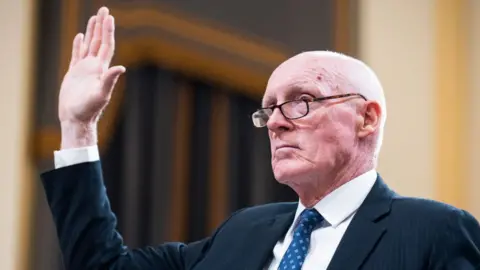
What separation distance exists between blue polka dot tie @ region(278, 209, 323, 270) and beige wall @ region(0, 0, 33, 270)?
128 centimetres

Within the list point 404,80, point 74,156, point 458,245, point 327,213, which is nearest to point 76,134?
point 74,156

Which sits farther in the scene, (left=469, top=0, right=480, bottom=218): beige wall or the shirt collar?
(left=469, top=0, right=480, bottom=218): beige wall

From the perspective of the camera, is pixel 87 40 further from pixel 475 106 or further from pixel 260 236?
pixel 475 106

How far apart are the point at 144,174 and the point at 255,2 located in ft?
2.45

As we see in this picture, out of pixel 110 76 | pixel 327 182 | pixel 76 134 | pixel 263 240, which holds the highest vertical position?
pixel 110 76

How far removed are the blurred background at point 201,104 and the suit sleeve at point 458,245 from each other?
55.3 inches

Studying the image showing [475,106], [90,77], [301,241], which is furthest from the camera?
[475,106]

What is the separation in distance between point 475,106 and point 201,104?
40.3 inches

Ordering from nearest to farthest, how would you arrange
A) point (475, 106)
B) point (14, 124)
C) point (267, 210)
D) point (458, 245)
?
point (458, 245) → point (267, 210) → point (14, 124) → point (475, 106)

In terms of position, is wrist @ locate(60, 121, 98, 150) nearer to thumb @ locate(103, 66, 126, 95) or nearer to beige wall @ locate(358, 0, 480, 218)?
thumb @ locate(103, 66, 126, 95)

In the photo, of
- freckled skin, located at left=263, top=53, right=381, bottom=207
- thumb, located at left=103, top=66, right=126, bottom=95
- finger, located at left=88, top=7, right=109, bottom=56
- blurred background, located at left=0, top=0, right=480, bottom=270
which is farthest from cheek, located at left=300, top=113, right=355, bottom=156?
blurred background, located at left=0, top=0, right=480, bottom=270

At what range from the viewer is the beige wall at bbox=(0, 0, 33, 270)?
2381 mm

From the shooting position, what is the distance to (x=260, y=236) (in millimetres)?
1470

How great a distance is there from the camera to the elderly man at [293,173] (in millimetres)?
1344
